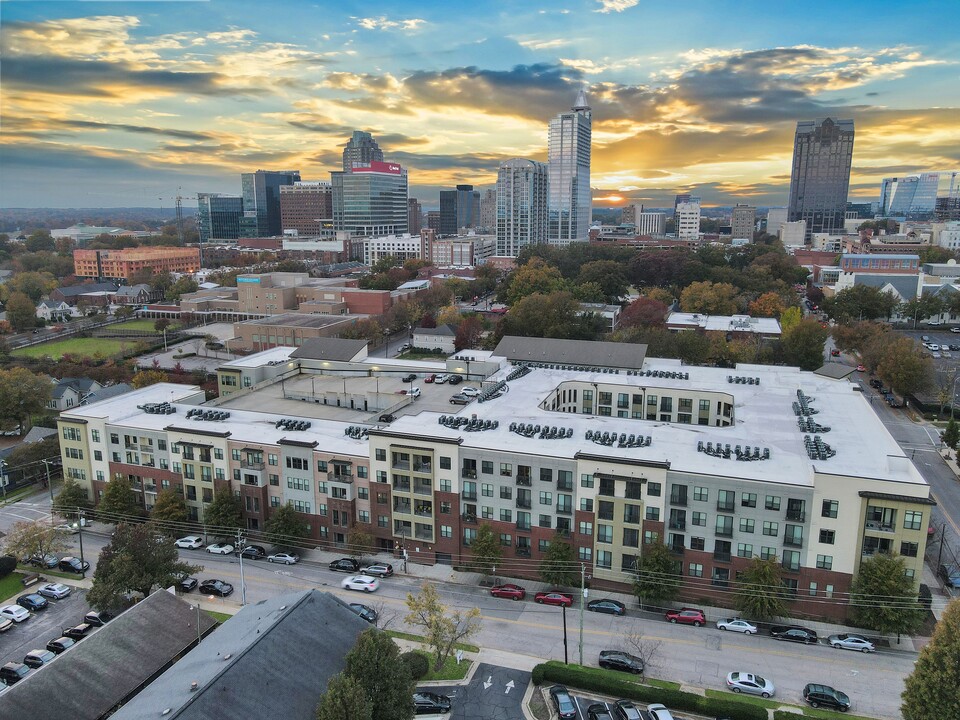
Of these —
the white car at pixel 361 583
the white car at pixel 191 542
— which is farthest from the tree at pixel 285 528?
the white car at pixel 361 583

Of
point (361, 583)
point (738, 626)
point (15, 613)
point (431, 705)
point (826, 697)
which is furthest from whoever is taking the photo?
point (361, 583)

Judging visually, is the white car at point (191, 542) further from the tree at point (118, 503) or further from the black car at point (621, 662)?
the black car at point (621, 662)

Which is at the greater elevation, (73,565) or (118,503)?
(118,503)

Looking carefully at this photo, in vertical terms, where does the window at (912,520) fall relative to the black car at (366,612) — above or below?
above

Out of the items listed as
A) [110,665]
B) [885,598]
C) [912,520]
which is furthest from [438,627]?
[912,520]

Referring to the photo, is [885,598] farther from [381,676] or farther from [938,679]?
[381,676]

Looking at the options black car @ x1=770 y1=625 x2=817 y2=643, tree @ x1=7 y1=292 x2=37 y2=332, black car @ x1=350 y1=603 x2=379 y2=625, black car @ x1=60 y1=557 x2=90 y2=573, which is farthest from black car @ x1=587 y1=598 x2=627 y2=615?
tree @ x1=7 y1=292 x2=37 y2=332
